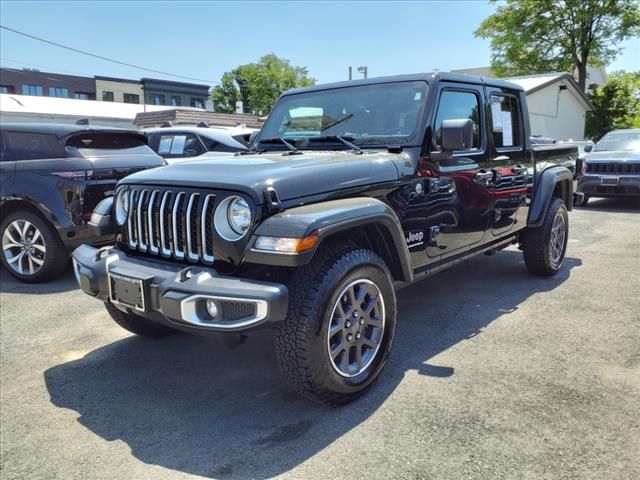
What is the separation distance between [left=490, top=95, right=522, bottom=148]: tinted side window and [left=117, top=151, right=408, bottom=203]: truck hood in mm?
1465

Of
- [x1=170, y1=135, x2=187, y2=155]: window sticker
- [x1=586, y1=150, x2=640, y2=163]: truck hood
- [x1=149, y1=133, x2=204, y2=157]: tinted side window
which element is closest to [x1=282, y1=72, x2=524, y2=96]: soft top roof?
[x1=149, y1=133, x2=204, y2=157]: tinted side window

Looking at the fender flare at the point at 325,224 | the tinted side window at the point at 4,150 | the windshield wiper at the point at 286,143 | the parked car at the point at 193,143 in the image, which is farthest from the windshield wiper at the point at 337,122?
the parked car at the point at 193,143

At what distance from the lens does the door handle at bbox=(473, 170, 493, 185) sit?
4074 millimetres

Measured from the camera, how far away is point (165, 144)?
Answer: 888 centimetres

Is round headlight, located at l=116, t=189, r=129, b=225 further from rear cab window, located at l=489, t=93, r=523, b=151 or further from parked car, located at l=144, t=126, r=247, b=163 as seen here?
parked car, located at l=144, t=126, r=247, b=163

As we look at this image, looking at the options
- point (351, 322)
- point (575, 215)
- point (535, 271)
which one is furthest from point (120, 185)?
point (575, 215)

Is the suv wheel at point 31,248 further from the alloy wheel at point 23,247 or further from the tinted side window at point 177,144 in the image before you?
Result: the tinted side window at point 177,144

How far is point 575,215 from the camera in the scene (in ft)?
32.8

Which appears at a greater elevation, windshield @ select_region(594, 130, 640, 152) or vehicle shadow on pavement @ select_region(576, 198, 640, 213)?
windshield @ select_region(594, 130, 640, 152)

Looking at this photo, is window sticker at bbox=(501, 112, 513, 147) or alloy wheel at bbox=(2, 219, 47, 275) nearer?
window sticker at bbox=(501, 112, 513, 147)

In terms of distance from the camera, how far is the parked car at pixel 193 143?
848 cm

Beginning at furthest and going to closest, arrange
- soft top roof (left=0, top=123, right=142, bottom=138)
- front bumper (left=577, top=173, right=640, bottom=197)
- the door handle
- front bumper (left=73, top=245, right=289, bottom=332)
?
front bumper (left=577, top=173, right=640, bottom=197) → soft top roof (left=0, top=123, right=142, bottom=138) → the door handle → front bumper (left=73, top=245, right=289, bottom=332)

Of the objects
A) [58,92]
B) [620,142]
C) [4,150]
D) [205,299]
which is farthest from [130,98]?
[205,299]

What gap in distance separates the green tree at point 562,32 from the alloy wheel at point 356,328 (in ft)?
112
